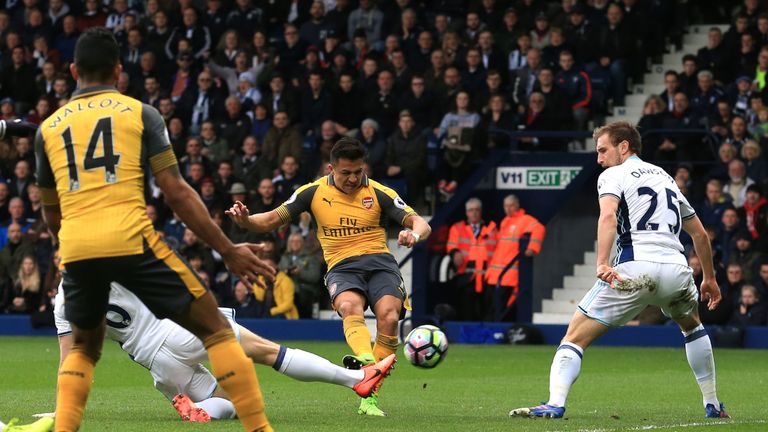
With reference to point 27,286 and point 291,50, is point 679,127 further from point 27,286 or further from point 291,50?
point 27,286

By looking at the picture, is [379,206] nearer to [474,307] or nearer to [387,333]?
[387,333]

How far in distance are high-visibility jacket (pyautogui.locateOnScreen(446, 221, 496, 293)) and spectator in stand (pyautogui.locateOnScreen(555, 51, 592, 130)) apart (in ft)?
8.01

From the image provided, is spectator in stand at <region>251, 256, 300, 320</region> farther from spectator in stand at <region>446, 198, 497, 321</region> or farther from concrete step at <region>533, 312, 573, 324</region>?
concrete step at <region>533, 312, 573, 324</region>

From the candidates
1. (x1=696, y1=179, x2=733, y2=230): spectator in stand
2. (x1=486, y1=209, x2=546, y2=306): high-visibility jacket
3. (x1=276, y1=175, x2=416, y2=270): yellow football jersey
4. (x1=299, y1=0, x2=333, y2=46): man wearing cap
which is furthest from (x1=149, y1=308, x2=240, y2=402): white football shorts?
(x1=299, y1=0, x2=333, y2=46): man wearing cap

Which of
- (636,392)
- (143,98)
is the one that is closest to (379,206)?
(636,392)

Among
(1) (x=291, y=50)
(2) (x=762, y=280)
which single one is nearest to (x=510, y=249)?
(2) (x=762, y=280)

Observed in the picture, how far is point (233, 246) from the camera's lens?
6883 mm

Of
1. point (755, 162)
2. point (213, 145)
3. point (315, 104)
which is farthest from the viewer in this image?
point (213, 145)

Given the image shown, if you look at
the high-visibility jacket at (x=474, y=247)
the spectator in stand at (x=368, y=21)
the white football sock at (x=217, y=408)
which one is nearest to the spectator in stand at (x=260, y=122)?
the spectator in stand at (x=368, y=21)

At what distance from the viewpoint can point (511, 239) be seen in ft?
66.9

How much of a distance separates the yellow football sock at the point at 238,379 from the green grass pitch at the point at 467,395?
6.44ft

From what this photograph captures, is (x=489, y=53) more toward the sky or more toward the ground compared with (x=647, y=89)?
more toward the sky

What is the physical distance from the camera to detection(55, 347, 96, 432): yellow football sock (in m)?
6.95

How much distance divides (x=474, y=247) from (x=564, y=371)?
442 inches
